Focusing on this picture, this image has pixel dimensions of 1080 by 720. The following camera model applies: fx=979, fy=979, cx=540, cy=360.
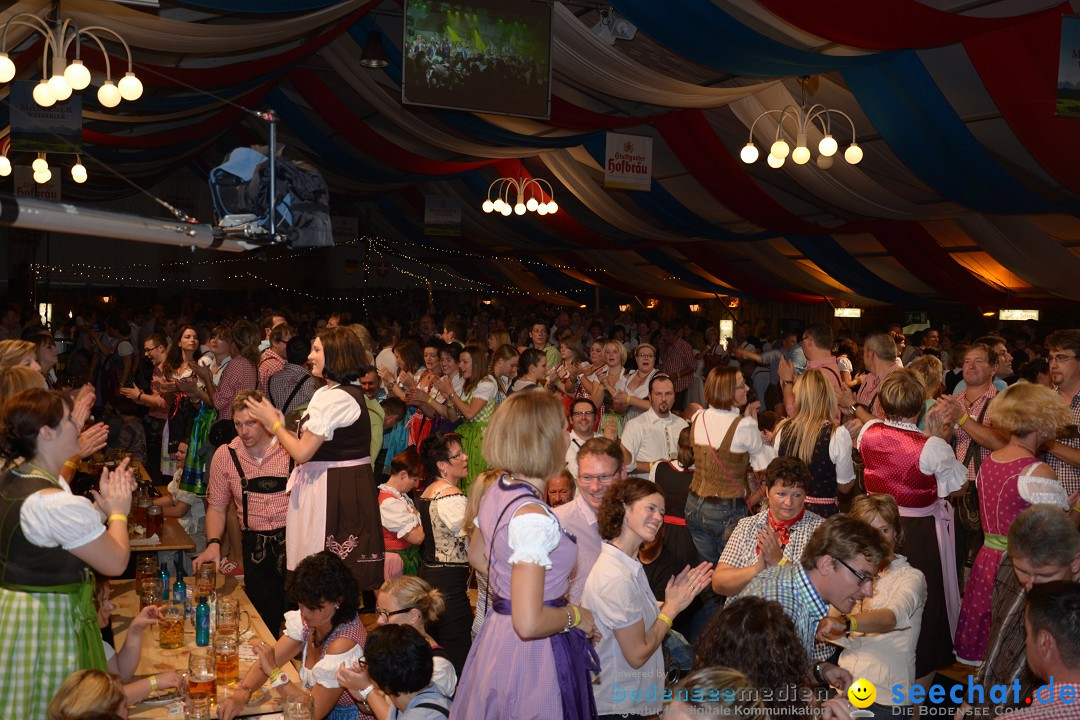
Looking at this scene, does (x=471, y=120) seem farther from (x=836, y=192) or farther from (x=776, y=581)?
(x=776, y=581)

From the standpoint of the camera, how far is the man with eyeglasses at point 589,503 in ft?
9.59

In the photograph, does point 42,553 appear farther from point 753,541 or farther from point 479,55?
point 479,55

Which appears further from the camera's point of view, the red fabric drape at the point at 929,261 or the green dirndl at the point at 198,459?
the red fabric drape at the point at 929,261

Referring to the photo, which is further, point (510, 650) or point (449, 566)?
point (449, 566)

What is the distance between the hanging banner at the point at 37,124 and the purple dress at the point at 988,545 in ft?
20.2

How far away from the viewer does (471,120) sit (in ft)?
30.3

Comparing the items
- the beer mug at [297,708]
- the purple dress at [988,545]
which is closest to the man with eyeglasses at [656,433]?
the purple dress at [988,545]

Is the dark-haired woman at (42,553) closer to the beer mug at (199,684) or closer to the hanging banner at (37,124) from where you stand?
the beer mug at (199,684)

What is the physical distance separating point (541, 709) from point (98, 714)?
93 cm

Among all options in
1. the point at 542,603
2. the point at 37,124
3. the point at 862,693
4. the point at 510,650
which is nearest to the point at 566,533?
the point at 542,603

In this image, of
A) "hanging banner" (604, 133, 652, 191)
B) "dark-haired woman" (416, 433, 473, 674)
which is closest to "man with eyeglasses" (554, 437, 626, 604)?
"dark-haired woman" (416, 433, 473, 674)

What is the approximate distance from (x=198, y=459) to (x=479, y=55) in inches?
115

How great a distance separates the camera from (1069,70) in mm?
5434

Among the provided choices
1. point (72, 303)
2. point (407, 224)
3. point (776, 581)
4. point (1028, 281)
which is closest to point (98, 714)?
point (776, 581)
